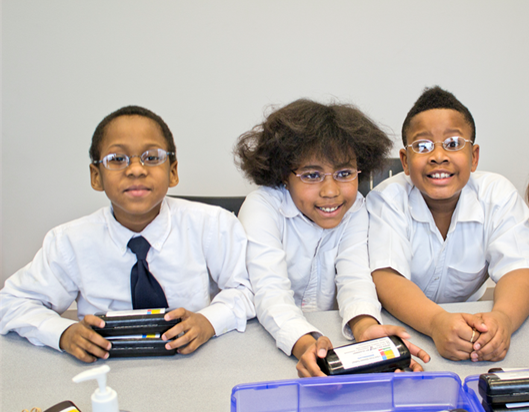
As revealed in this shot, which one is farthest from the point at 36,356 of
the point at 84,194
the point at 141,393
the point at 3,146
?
the point at 3,146

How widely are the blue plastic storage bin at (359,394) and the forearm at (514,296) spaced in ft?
1.27

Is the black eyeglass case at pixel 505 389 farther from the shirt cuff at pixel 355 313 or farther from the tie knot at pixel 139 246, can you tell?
the tie knot at pixel 139 246

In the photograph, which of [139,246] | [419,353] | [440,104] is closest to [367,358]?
[419,353]

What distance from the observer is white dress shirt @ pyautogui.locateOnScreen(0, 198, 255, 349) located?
91 cm

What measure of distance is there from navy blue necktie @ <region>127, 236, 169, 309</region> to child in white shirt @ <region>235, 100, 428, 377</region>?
244mm

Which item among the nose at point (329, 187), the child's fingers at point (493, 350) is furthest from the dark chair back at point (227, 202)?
the child's fingers at point (493, 350)

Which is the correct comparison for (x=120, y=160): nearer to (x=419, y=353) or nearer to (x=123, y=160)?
(x=123, y=160)

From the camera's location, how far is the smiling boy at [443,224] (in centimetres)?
100

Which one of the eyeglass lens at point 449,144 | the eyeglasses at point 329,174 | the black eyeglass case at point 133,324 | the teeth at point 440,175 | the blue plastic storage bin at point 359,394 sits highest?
the eyeglass lens at point 449,144

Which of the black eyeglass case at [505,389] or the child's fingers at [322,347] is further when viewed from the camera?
the child's fingers at [322,347]

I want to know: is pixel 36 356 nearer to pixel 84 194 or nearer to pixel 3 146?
pixel 84 194

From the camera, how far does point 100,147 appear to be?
968 mm

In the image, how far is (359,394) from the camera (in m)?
0.57

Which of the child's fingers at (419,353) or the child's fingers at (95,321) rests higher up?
the child's fingers at (95,321)
